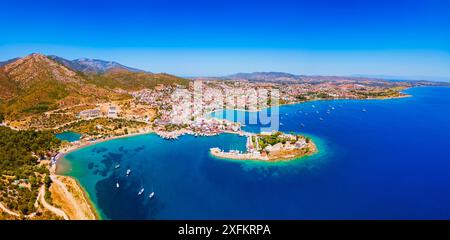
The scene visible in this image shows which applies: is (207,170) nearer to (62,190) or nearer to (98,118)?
(62,190)

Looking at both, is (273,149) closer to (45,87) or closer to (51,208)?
(51,208)

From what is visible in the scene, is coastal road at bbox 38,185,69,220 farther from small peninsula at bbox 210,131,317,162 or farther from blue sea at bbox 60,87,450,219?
small peninsula at bbox 210,131,317,162

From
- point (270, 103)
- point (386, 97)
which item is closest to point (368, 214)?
point (270, 103)

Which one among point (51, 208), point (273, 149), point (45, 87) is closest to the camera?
point (51, 208)

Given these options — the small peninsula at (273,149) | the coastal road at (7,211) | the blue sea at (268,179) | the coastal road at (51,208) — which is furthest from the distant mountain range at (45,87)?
the small peninsula at (273,149)

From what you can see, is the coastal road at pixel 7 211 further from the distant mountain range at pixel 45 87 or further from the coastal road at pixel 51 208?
the distant mountain range at pixel 45 87

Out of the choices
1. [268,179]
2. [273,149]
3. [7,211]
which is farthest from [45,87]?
[268,179]

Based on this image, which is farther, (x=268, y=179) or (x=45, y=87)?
(x=45, y=87)

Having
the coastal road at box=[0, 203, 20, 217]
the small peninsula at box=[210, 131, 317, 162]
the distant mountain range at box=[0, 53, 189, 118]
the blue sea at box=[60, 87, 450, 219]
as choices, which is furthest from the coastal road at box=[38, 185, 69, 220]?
the distant mountain range at box=[0, 53, 189, 118]
